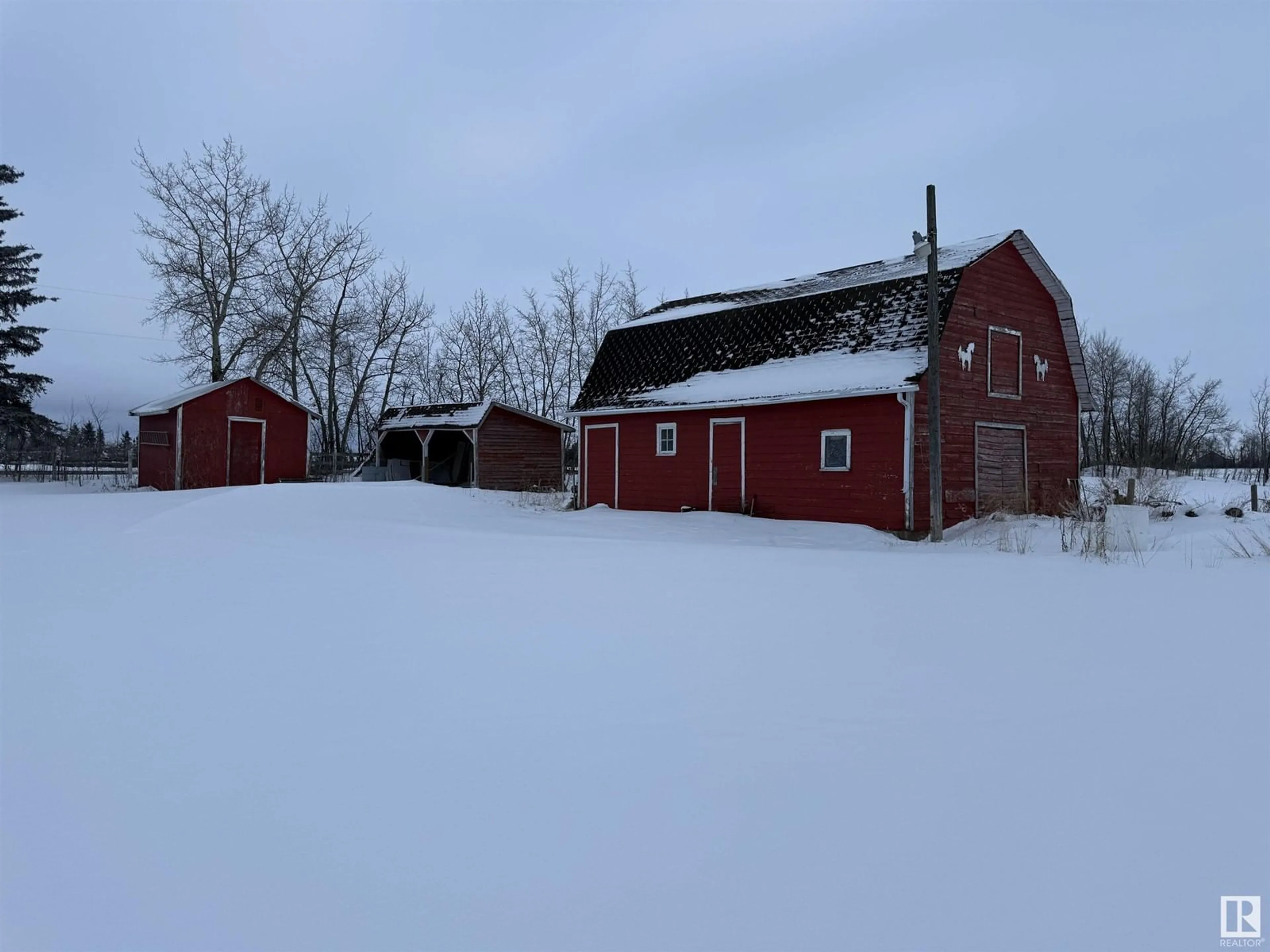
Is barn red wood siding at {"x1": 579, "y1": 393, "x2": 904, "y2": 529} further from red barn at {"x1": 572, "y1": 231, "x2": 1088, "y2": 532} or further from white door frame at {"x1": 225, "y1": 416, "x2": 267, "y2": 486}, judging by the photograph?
white door frame at {"x1": 225, "y1": 416, "x2": 267, "y2": 486}

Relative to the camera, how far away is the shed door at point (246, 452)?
86.1 feet

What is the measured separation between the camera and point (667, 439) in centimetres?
1962

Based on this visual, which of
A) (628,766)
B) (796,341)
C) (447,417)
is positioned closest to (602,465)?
(796,341)

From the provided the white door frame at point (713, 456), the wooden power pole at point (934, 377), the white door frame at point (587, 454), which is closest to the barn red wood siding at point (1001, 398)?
the wooden power pole at point (934, 377)

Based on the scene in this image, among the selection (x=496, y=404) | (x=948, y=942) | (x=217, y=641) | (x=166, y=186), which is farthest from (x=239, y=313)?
(x=948, y=942)

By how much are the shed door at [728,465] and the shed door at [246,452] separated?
1653 centimetres

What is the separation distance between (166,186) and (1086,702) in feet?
128

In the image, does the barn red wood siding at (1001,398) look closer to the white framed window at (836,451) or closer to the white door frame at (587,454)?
the white framed window at (836,451)

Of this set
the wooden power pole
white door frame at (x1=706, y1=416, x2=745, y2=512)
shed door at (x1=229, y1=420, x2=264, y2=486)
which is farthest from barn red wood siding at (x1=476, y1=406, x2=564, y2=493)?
the wooden power pole

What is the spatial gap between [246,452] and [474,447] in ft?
24.9

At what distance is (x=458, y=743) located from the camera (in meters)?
3.70

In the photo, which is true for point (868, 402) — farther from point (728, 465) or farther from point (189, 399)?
point (189, 399)

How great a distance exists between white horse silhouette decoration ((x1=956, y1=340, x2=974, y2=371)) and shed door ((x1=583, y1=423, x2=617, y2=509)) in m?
8.65

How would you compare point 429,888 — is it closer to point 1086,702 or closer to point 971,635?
point 1086,702
